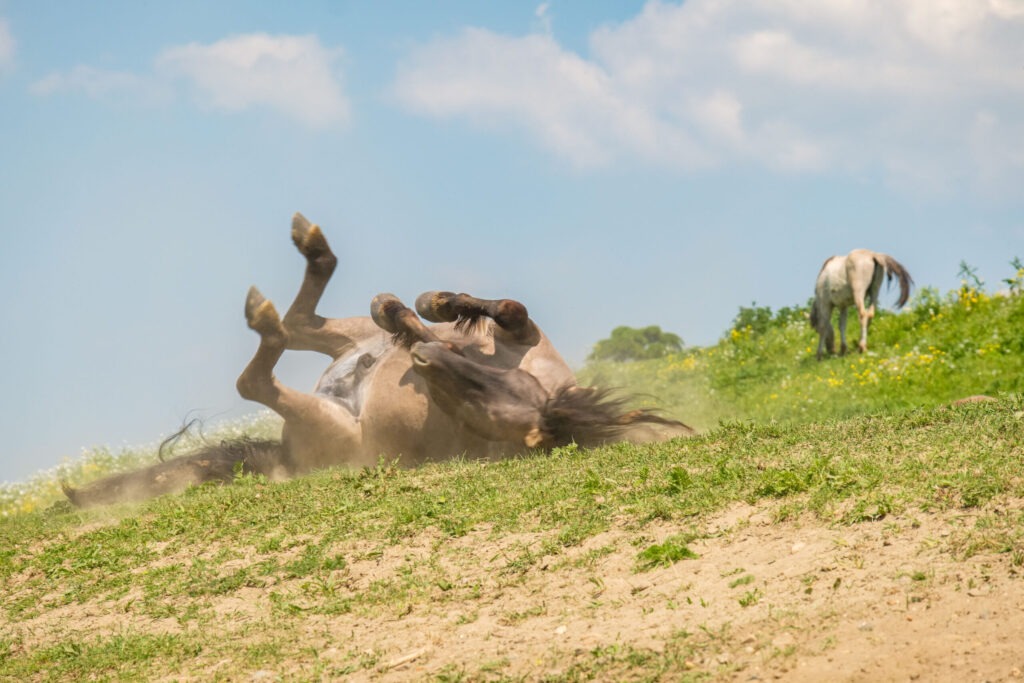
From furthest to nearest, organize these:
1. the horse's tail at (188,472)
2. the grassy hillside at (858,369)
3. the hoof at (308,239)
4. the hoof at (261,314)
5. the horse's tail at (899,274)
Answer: the horse's tail at (899,274) < the grassy hillside at (858,369) < the hoof at (308,239) < the horse's tail at (188,472) < the hoof at (261,314)

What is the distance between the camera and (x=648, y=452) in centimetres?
671

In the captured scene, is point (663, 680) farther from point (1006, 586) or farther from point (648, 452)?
point (648, 452)

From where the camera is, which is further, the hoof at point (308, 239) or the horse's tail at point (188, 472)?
the hoof at point (308, 239)

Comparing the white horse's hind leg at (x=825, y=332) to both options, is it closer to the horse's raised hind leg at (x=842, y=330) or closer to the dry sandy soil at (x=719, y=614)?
the horse's raised hind leg at (x=842, y=330)

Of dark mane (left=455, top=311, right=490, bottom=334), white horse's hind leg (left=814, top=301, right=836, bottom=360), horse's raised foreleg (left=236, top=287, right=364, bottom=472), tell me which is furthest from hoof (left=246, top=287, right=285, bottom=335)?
white horse's hind leg (left=814, top=301, right=836, bottom=360)

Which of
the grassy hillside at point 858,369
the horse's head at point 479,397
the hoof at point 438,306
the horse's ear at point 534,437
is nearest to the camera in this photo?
the horse's head at point 479,397

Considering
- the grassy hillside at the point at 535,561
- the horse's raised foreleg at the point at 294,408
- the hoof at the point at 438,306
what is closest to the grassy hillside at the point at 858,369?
the hoof at the point at 438,306

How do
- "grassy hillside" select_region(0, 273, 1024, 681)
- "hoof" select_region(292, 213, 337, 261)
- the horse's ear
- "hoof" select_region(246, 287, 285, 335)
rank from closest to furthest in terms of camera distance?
"grassy hillside" select_region(0, 273, 1024, 681)
the horse's ear
"hoof" select_region(246, 287, 285, 335)
"hoof" select_region(292, 213, 337, 261)

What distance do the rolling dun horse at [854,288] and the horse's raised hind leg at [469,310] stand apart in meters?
9.37

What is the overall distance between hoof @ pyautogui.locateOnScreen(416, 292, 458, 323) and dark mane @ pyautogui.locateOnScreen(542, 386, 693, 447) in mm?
1166

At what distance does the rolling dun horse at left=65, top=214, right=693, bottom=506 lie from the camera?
8.02 m

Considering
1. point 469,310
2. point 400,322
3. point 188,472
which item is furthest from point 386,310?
point 188,472

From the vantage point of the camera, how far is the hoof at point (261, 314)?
26.8 ft

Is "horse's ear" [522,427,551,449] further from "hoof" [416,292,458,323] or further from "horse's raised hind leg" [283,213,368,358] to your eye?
"horse's raised hind leg" [283,213,368,358]
